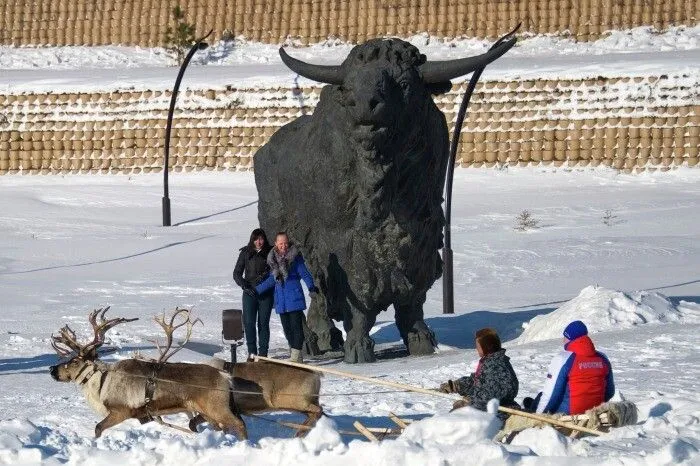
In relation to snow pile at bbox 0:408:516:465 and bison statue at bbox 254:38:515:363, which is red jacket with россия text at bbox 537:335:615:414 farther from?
bison statue at bbox 254:38:515:363

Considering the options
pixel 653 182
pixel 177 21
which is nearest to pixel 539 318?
pixel 653 182

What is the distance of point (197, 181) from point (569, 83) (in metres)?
7.56

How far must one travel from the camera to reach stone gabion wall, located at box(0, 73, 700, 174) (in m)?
32.2

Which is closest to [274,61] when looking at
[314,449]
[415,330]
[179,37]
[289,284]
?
[179,37]

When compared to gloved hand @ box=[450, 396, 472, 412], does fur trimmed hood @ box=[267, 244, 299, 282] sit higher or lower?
higher

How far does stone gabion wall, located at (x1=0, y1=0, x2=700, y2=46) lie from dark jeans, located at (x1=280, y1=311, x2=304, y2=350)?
27329 mm

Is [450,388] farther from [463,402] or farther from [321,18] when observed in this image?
[321,18]

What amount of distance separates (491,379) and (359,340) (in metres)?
4.60

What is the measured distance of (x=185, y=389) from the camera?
1111 centimetres

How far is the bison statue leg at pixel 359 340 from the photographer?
15.3 meters

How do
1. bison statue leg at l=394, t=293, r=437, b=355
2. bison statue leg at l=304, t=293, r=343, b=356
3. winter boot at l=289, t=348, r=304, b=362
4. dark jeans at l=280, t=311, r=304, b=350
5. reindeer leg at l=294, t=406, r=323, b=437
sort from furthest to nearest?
bison statue leg at l=304, t=293, r=343, b=356 < bison statue leg at l=394, t=293, r=437, b=355 < dark jeans at l=280, t=311, r=304, b=350 < winter boot at l=289, t=348, r=304, b=362 < reindeer leg at l=294, t=406, r=323, b=437

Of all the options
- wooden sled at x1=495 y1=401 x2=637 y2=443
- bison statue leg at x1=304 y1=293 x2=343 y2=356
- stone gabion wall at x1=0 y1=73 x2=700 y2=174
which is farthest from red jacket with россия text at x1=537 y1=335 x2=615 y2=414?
stone gabion wall at x1=0 y1=73 x2=700 y2=174

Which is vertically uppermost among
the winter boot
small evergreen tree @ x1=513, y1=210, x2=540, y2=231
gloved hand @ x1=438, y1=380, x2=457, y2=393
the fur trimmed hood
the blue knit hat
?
the blue knit hat

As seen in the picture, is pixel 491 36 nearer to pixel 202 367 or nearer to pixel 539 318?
Result: pixel 539 318
